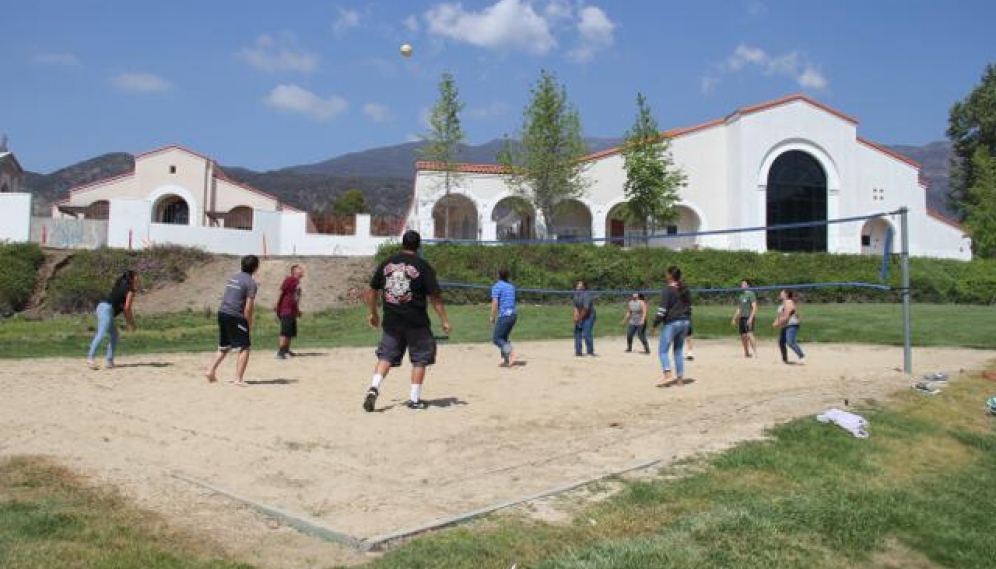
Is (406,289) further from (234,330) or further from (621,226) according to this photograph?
(621,226)

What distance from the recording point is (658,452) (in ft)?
21.6

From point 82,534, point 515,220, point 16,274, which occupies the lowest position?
point 82,534

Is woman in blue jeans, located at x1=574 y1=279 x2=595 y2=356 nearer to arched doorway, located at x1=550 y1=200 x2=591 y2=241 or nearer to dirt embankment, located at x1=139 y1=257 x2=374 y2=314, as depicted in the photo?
dirt embankment, located at x1=139 y1=257 x2=374 y2=314

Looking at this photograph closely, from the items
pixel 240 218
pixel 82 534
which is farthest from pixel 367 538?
pixel 240 218

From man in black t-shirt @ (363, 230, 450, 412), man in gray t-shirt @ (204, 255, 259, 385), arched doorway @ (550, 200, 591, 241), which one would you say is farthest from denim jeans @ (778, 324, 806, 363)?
arched doorway @ (550, 200, 591, 241)

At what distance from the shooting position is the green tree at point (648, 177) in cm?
3766

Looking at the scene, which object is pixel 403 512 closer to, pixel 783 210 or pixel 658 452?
pixel 658 452

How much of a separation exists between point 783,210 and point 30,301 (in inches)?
1447

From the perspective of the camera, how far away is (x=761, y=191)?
A: 141 feet

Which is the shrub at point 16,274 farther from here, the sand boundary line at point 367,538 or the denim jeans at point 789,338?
Answer: the sand boundary line at point 367,538

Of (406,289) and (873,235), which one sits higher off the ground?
(873,235)

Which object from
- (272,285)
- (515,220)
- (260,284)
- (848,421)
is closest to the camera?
(848,421)

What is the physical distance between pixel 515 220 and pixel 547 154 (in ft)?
41.2

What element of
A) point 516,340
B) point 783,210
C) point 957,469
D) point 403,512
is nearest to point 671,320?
point 957,469
